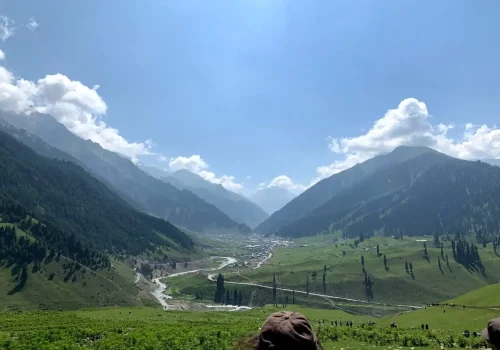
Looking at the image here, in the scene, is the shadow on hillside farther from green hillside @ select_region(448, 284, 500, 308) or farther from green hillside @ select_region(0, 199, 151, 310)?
green hillside @ select_region(448, 284, 500, 308)

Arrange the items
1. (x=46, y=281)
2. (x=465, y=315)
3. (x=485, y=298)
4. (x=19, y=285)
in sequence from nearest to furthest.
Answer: (x=465, y=315) → (x=485, y=298) → (x=19, y=285) → (x=46, y=281)

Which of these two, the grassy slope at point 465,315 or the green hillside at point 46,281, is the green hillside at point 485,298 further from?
the green hillside at point 46,281

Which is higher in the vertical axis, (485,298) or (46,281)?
(485,298)

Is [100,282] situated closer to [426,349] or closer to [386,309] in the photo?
[386,309]

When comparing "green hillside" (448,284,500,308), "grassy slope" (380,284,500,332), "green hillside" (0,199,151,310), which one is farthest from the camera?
"green hillside" (0,199,151,310)

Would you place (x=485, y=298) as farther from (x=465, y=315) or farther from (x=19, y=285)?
(x=19, y=285)

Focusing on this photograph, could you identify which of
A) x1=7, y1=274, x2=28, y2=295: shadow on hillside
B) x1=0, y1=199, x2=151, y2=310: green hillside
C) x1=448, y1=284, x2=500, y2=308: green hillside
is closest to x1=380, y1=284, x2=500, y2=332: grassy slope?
x1=448, y1=284, x2=500, y2=308: green hillside

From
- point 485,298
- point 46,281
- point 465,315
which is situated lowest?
point 46,281

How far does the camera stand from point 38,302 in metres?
142

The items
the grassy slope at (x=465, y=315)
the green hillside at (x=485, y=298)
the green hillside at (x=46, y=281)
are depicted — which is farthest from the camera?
the green hillside at (x=46, y=281)

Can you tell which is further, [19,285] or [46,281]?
[46,281]

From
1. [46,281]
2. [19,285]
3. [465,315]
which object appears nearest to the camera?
[465,315]

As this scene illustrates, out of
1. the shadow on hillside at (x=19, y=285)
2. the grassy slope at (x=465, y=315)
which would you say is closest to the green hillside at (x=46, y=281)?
the shadow on hillside at (x=19, y=285)

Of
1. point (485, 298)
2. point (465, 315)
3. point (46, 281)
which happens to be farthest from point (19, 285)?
point (485, 298)
